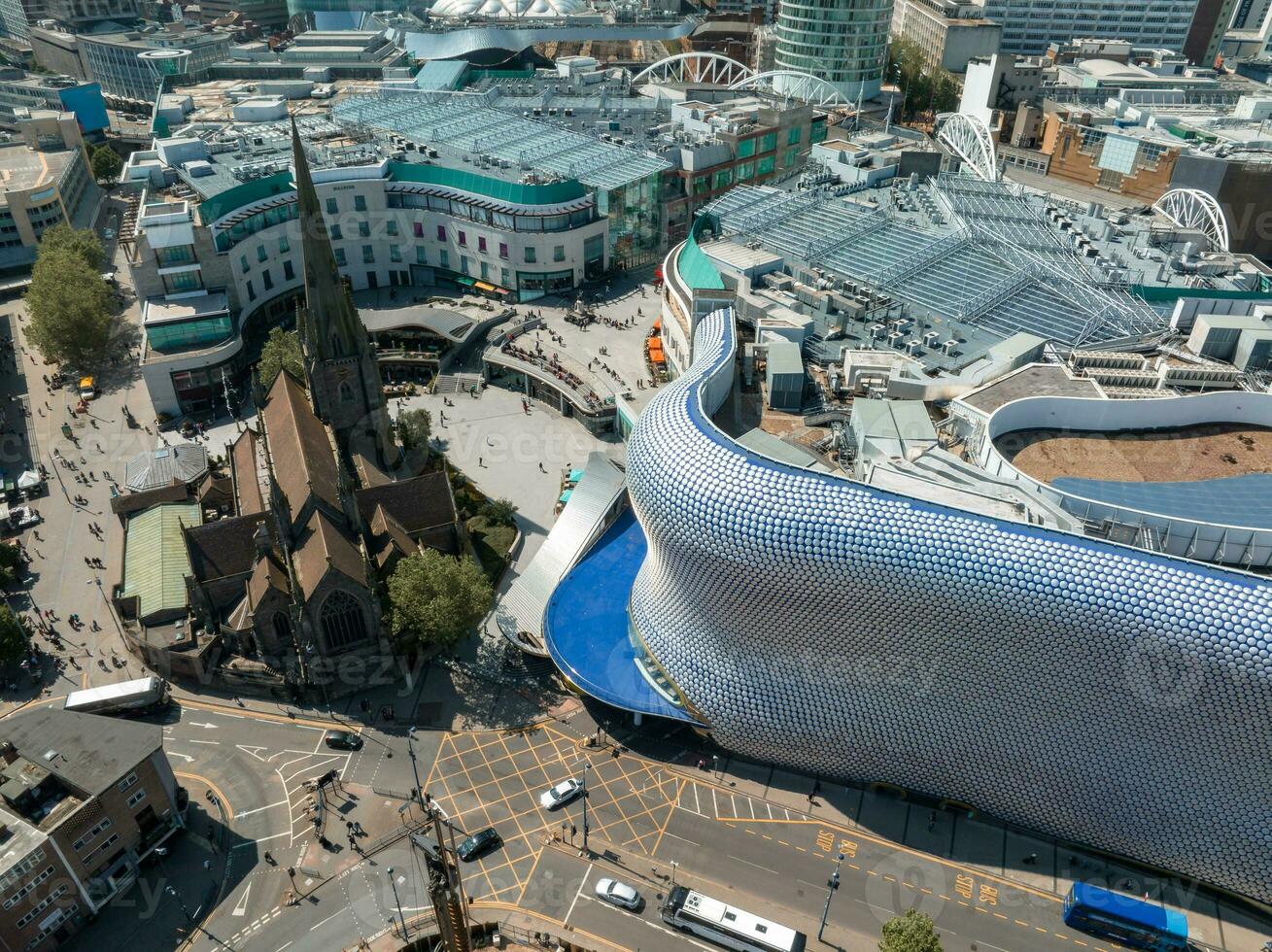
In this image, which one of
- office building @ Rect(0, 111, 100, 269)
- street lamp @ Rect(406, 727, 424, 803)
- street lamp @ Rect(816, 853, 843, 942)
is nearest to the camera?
street lamp @ Rect(816, 853, 843, 942)

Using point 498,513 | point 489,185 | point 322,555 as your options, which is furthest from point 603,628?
point 489,185

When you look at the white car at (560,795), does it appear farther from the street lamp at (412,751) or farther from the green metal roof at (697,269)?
the green metal roof at (697,269)

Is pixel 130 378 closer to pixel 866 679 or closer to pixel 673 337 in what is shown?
pixel 673 337

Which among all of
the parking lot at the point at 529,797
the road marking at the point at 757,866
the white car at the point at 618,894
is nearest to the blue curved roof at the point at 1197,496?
the road marking at the point at 757,866

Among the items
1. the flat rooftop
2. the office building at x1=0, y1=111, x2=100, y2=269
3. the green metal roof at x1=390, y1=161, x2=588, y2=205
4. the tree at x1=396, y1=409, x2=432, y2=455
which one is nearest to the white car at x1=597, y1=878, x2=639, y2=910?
the tree at x1=396, y1=409, x2=432, y2=455

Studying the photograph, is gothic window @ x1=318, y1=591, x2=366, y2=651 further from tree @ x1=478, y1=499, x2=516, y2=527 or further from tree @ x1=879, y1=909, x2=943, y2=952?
tree @ x1=879, y1=909, x2=943, y2=952

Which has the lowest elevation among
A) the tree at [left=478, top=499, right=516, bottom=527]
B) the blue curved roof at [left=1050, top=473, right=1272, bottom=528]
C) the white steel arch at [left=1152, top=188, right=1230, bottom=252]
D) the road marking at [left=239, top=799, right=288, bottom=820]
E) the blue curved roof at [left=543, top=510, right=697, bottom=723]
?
the road marking at [left=239, top=799, right=288, bottom=820]
